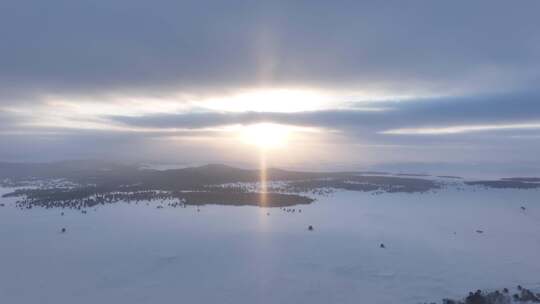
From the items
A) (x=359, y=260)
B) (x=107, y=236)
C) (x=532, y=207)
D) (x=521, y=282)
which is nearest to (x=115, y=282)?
(x=107, y=236)

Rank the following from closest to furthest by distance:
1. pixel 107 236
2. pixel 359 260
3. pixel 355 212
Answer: pixel 359 260, pixel 107 236, pixel 355 212

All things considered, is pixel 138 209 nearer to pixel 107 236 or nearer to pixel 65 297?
pixel 107 236

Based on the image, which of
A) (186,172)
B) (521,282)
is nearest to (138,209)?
(521,282)

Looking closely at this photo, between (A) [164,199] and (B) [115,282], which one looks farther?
(A) [164,199]

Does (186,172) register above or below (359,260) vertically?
above

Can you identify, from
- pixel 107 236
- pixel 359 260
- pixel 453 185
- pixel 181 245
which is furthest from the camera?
pixel 453 185

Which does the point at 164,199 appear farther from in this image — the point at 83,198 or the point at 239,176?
the point at 239,176
